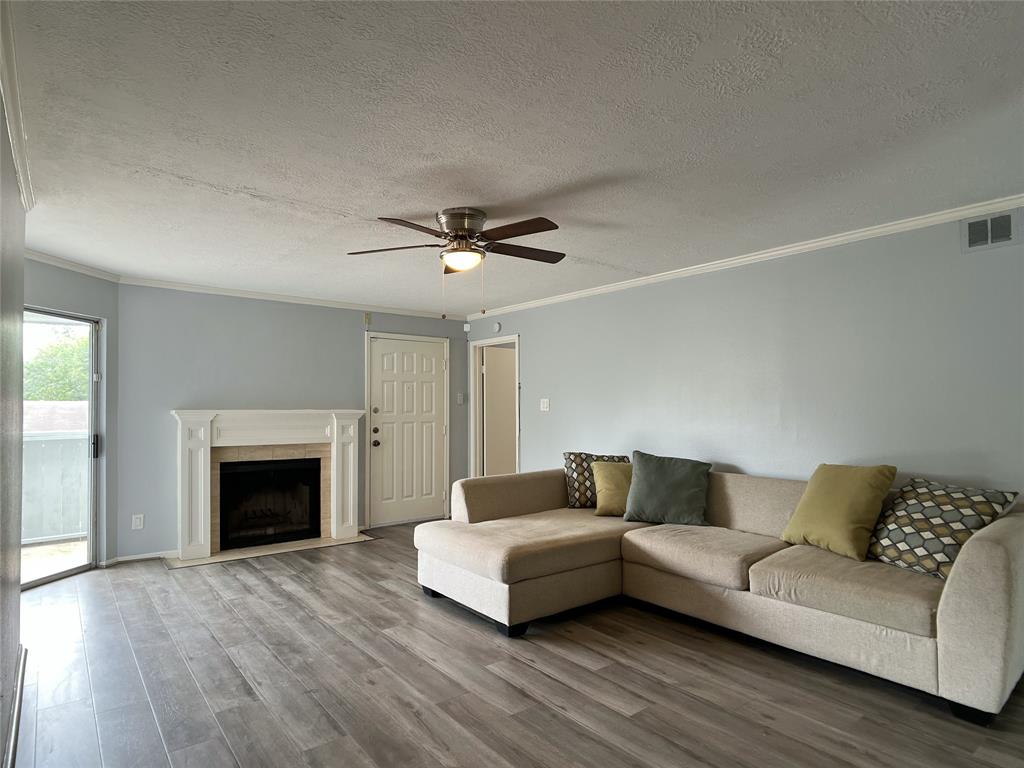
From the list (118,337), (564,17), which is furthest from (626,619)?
(118,337)

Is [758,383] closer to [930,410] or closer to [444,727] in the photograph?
[930,410]

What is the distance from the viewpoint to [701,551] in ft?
11.0

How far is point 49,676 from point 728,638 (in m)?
3.45

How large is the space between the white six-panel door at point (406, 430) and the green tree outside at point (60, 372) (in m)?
2.46

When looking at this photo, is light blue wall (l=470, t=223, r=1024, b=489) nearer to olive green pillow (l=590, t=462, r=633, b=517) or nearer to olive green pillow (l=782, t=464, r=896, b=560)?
olive green pillow (l=782, t=464, r=896, b=560)

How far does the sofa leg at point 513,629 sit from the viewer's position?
3305mm

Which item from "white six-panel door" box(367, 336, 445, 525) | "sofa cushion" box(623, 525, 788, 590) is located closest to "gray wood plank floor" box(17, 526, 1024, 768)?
"sofa cushion" box(623, 525, 788, 590)

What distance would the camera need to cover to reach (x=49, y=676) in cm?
284

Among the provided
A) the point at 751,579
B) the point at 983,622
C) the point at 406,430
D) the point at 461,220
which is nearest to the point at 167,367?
the point at 406,430

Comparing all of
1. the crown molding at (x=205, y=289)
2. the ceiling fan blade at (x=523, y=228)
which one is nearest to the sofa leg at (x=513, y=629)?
the ceiling fan blade at (x=523, y=228)

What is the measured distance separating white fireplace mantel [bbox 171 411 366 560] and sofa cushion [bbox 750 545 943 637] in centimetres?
394

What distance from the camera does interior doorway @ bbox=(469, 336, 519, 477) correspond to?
6891 millimetres

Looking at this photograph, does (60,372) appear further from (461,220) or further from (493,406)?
→ (493,406)

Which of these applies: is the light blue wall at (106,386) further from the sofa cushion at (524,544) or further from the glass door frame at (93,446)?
the sofa cushion at (524,544)
